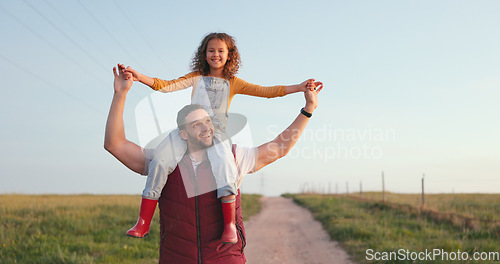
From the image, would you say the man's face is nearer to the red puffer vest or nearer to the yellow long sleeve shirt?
the red puffer vest

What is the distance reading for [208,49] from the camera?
10.4ft

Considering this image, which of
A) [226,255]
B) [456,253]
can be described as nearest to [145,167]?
[226,255]

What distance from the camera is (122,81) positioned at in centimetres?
232

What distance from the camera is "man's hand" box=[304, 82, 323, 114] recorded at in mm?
2584

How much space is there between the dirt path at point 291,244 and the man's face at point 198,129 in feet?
23.7

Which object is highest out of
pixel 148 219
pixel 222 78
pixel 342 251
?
pixel 222 78

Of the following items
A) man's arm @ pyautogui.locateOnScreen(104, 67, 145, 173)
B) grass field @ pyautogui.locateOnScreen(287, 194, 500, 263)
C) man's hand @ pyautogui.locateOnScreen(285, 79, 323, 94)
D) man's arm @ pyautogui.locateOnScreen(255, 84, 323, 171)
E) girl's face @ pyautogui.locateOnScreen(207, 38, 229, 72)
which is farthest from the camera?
grass field @ pyautogui.locateOnScreen(287, 194, 500, 263)

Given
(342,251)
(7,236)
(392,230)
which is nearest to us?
(7,236)

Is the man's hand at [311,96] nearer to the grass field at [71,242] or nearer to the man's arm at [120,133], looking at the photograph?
the man's arm at [120,133]

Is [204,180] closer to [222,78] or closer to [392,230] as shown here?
[222,78]

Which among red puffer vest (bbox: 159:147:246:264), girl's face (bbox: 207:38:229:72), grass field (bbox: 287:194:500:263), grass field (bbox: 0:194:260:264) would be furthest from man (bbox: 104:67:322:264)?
grass field (bbox: 287:194:500:263)

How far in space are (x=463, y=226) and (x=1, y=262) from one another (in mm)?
11077

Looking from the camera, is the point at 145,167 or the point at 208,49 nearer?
the point at 145,167

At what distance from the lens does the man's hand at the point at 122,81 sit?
2.29 m
